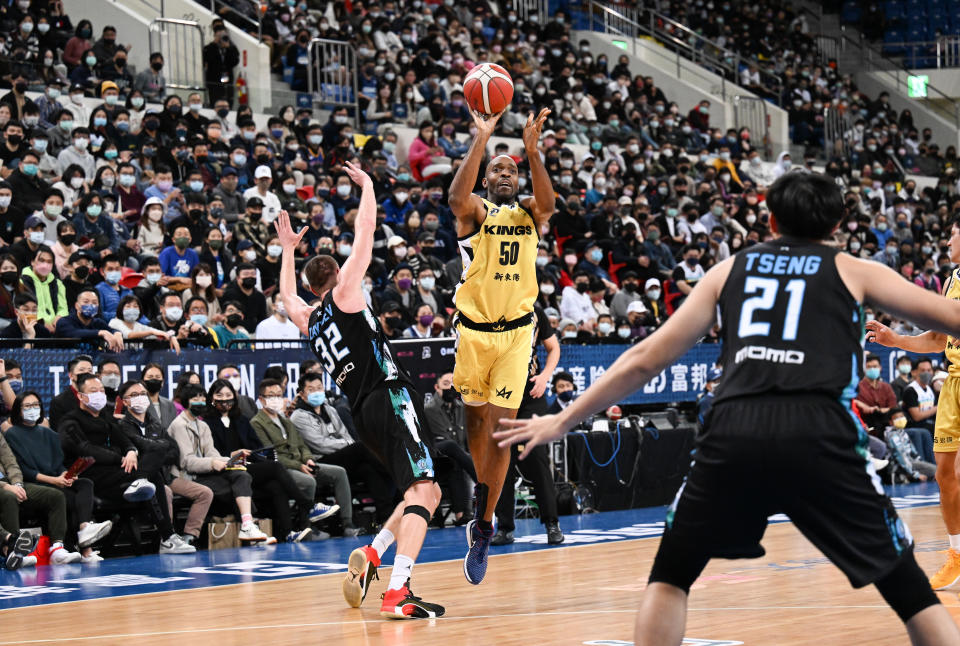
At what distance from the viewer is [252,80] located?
68.8 ft

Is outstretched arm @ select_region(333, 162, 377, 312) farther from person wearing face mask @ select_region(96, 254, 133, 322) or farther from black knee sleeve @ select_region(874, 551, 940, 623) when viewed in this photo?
person wearing face mask @ select_region(96, 254, 133, 322)

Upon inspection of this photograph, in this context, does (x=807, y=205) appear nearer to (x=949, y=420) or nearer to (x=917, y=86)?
(x=949, y=420)

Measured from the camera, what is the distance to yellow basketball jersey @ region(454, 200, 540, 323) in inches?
327

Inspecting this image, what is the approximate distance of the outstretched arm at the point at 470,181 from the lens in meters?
7.50

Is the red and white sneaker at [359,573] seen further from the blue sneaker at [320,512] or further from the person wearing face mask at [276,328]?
the person wearing face mask at [276,328]

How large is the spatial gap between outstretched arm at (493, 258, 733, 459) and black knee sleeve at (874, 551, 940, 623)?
89cm

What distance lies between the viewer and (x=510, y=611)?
23.7ft

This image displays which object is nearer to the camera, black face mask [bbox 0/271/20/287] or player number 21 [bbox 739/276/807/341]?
player number 21 [bbox 739/276/807/341]

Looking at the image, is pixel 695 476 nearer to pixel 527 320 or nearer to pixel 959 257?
pixel 959 257

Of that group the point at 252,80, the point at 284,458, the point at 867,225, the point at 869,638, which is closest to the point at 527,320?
the point at 869,638

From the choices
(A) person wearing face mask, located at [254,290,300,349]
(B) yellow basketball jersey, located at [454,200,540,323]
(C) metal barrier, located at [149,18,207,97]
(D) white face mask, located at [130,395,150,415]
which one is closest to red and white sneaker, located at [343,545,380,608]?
(B) yellow basketball jersey, located at [454,200,540,323]

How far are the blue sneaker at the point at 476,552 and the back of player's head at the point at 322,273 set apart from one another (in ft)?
5.44

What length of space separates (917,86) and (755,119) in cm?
817

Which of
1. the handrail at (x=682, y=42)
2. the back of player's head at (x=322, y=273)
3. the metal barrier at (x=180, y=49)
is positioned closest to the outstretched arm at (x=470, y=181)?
the back of player's head at (x=322, y=273)
